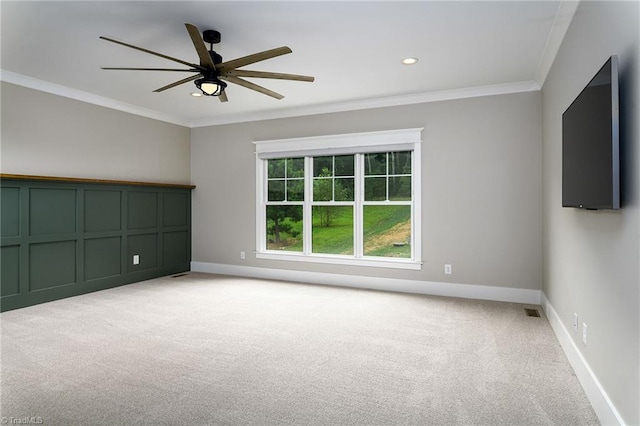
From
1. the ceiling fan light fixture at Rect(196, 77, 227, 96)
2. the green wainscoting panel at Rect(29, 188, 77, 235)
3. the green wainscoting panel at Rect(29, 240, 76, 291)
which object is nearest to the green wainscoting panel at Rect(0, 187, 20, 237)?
the green wainscoting panel at Rect(29, 188, 77, 235)

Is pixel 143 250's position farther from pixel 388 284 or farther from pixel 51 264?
pixel 388 284

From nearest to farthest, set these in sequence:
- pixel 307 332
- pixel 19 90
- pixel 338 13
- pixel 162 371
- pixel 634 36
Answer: pixel 634 36
pixel 162 371
pixel 338 13
pixel 307 332
pixel 19 90

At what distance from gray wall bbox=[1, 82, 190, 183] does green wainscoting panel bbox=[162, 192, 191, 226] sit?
0.27 meters

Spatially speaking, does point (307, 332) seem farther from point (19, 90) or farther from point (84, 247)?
point (19, 90)

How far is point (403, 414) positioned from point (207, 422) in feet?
3.43

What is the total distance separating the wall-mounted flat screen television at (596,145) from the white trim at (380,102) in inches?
82.8

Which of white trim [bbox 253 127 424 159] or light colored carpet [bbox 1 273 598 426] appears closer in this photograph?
light colored carpet [bbox 1 273 598 426]

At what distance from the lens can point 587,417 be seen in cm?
204

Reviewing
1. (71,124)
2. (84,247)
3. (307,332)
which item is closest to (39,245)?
(84,247)

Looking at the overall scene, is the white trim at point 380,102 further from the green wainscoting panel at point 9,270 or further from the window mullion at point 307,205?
the green wainscoting panel at point 9,270

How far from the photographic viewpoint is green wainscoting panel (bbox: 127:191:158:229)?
5.43m

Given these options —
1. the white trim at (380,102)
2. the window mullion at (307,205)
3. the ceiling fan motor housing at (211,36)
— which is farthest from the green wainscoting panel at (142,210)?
the ceiling fan motor housing at (211,36)

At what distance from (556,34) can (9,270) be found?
5728mm

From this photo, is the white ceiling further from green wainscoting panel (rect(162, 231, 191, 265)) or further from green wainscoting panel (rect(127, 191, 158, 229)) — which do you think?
green wainscoting panel (rect(162, 231, 191, 265))
